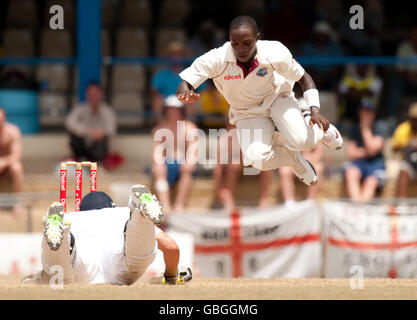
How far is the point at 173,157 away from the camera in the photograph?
12.3 m

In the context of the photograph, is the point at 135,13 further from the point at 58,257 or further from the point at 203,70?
the point at 58,257

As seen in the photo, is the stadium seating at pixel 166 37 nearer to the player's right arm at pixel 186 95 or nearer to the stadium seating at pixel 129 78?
the stadium seating at pixel 129 78

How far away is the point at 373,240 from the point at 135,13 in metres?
5.73

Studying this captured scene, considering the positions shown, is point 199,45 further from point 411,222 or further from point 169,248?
point 169,248

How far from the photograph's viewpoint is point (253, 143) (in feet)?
27.6

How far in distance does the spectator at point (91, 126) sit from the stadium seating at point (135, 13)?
2.82 m

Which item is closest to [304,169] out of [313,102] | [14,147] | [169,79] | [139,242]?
[313,102]

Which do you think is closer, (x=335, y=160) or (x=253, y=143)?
(x=253, y=143)

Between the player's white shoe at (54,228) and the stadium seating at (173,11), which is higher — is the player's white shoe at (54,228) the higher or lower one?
the lower one

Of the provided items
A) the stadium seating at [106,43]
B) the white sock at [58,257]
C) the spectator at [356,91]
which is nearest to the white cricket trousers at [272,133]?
the white sock at [58,257]

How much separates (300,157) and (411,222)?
3109mm

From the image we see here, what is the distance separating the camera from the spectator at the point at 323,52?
1387cm

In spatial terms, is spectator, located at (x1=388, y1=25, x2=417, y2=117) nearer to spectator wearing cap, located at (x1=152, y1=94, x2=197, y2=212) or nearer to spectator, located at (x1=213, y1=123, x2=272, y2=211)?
spectator, located at (x1=213, y1=123, x2=272, y2=211)
